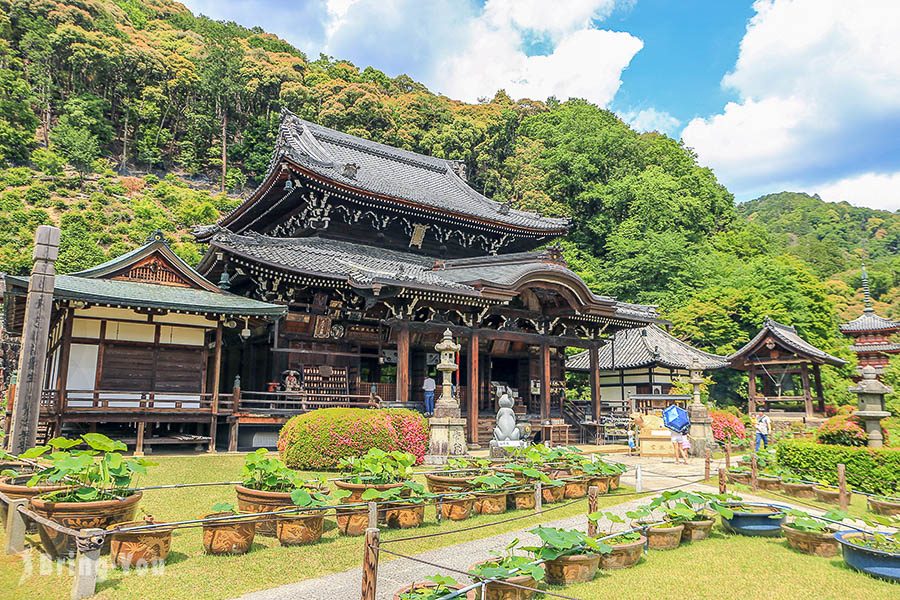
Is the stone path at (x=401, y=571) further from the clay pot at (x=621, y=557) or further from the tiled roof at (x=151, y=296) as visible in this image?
the tiled roof at (x=151, y=296)

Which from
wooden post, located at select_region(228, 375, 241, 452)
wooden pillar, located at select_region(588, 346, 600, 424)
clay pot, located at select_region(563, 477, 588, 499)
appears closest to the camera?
clay pot, located at select_region(563, 477, 588, 499)

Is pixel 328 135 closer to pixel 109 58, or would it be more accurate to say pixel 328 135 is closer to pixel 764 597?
pixel 764 597

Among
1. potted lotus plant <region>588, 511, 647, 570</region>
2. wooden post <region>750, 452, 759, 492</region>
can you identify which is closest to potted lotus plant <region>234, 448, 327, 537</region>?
potted lotus plant <region>588, 511, 647, 570</region>

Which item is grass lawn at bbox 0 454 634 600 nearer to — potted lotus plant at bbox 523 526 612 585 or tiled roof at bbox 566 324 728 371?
potted lotus plant at bbox 523 526 612 585

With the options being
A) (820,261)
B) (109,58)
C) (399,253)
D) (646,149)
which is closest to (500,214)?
(399,253)

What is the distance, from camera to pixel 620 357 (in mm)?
33594

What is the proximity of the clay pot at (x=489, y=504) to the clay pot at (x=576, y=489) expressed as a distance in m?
1.96

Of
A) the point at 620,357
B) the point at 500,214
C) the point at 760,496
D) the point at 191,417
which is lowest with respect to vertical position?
the point at 760,496

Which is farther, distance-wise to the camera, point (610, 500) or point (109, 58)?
point (109, 58)

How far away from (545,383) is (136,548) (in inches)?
710

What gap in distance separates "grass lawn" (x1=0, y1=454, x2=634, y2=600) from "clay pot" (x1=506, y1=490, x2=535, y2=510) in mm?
273

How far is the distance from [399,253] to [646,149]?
138ft

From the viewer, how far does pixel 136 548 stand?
6430 millimetres

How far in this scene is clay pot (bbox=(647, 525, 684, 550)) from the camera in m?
8.38
